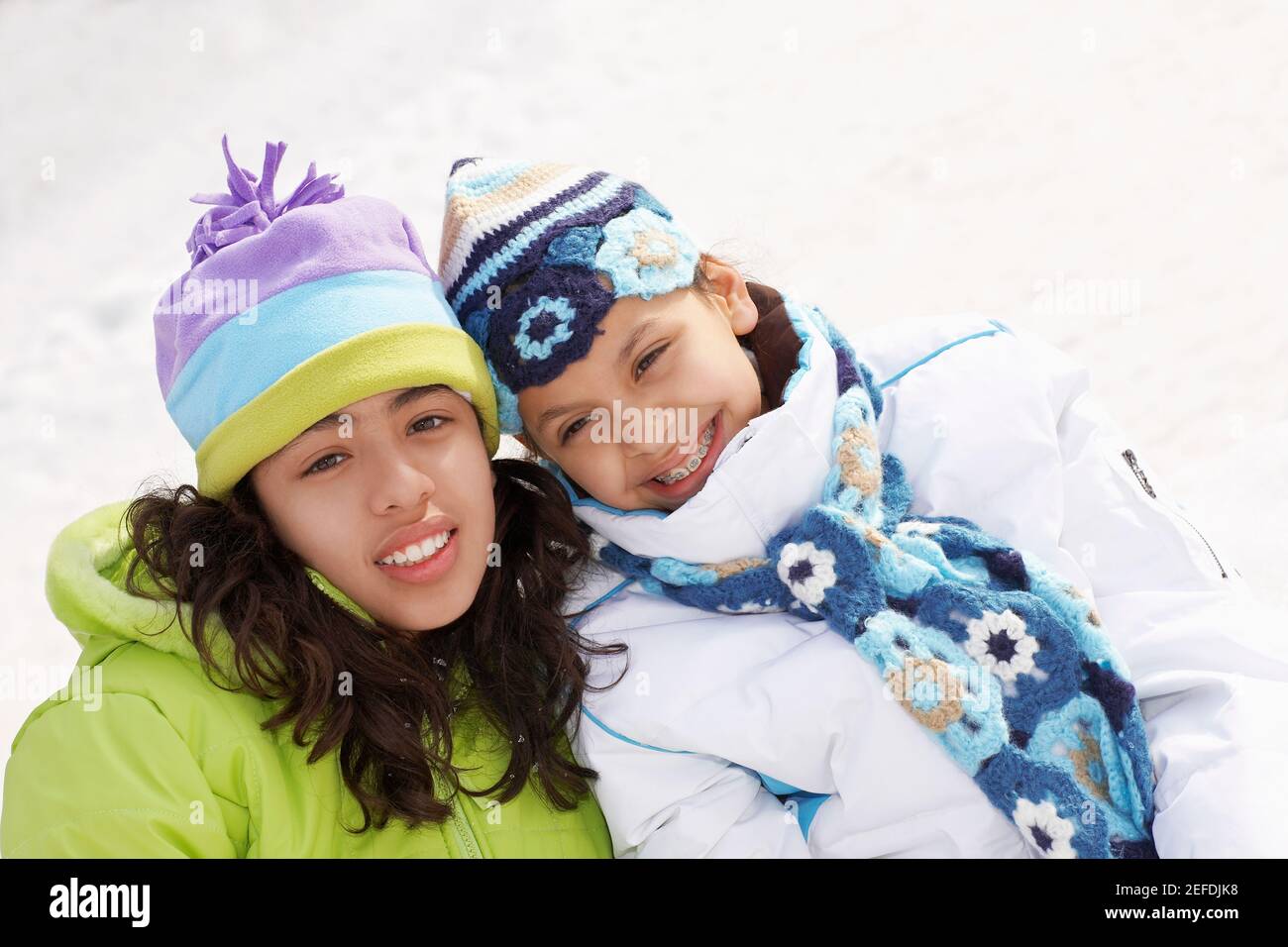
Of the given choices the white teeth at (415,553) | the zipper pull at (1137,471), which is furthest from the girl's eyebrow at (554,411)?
the zipper pull at (1137,471)

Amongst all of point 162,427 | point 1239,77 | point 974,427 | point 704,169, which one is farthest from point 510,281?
point 1239,77

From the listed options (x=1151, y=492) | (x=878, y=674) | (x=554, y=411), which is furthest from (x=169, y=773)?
(x=1151, y=492)

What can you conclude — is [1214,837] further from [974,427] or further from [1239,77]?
[1239,77]

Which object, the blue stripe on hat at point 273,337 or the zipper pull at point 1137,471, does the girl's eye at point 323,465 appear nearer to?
the blue stripe on hat at point 273,337

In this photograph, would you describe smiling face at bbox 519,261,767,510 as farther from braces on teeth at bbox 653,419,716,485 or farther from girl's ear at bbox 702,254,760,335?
girl's ear at bbox 702,254,760,335

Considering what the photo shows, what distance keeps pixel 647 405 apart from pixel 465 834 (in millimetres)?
632

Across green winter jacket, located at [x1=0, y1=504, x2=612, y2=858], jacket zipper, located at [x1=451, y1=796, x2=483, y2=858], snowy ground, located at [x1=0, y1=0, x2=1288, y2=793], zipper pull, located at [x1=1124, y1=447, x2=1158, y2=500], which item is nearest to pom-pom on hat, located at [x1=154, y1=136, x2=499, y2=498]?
green winter jacket, located at [x1=0, y1=504, x2=612, y2=858]

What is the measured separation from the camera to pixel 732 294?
6.63ft

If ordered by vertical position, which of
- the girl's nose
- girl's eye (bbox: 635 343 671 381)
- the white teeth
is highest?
girl's eye (bbox: 635 343 671 381)

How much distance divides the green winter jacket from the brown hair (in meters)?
0.03

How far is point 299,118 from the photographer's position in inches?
174

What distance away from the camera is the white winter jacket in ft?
5.37
